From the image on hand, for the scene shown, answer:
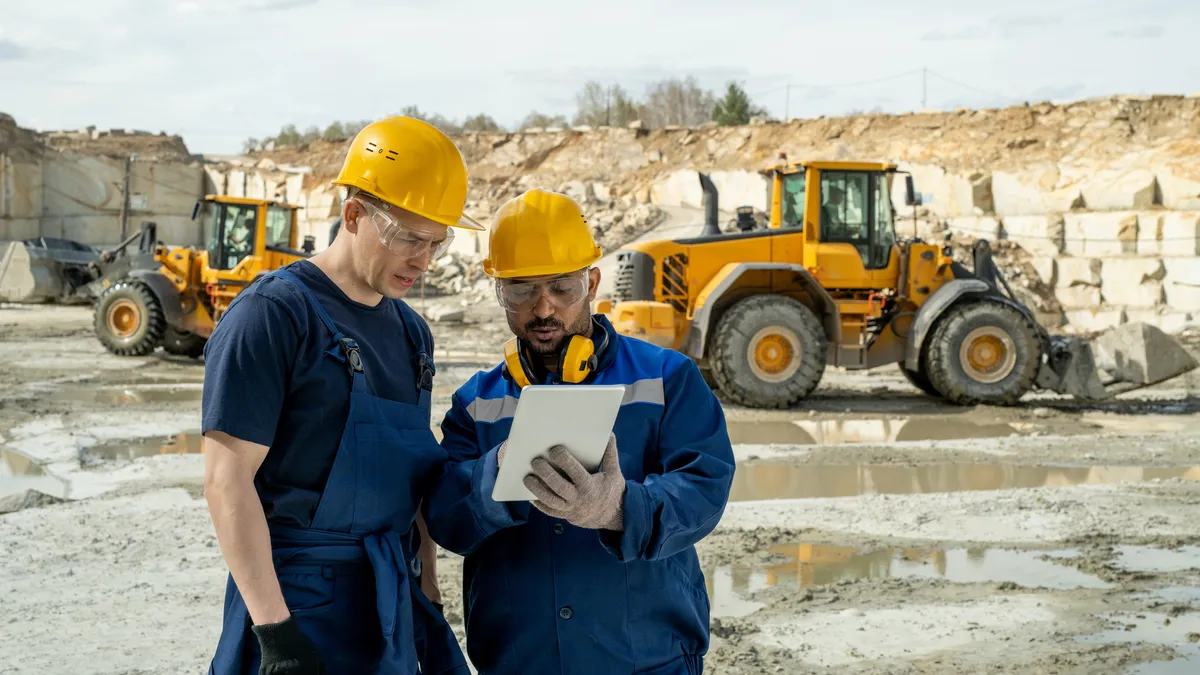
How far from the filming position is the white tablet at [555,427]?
185 cm

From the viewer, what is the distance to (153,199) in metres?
37.1

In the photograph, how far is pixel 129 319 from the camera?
1570 centimetres

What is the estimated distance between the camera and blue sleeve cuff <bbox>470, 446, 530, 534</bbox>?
2.15 metres

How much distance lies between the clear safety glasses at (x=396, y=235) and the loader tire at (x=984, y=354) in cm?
999

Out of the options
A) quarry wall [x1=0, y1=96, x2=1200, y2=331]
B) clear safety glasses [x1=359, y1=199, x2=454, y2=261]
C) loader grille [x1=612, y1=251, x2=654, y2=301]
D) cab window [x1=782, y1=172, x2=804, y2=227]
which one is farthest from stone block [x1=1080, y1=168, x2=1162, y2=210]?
clear safety glasses [x1=359, y1=199, x2=454, y2=261]

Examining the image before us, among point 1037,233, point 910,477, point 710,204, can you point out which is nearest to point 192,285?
point 710,204

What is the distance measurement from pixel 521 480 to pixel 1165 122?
29470 mm

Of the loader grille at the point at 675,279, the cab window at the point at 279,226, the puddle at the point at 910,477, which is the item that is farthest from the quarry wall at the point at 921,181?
the cab window at the point at 279,226

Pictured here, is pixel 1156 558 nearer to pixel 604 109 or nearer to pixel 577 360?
pixel 577 360

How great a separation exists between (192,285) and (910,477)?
1140cm

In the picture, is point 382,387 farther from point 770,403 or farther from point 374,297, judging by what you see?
point 770,403

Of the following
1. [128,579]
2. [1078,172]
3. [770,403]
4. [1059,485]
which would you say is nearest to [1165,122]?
[1078,172]

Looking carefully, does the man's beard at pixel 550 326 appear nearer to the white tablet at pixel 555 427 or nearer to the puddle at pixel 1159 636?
the white tablet at pixel 555 427

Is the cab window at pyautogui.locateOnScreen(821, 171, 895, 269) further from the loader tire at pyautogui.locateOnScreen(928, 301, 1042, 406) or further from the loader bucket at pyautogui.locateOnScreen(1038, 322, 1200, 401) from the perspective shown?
the loader bucket at pyautogui.locateOnScreen(1038, 322, 1200, 401)
